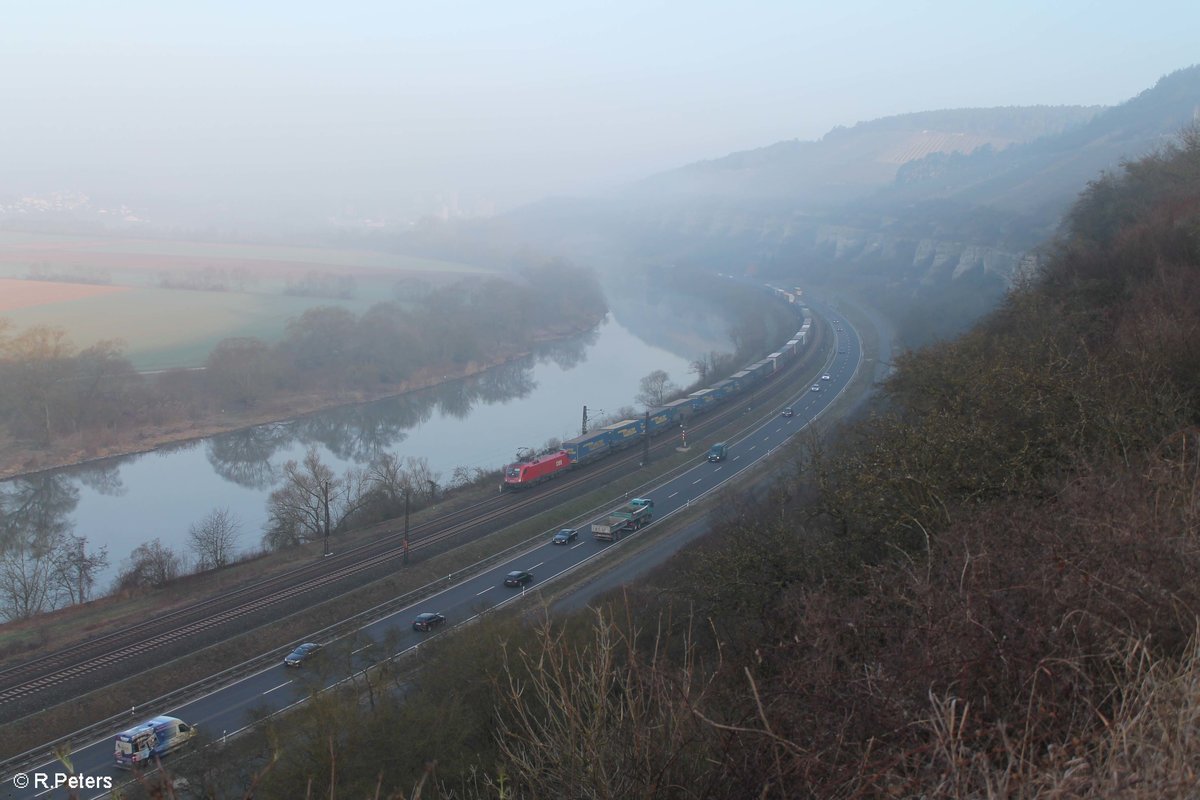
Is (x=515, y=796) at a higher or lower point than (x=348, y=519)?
higher

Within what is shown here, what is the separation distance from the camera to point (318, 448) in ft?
56.0

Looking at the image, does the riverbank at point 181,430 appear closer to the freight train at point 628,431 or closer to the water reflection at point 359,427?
the water reflection at point 359,427

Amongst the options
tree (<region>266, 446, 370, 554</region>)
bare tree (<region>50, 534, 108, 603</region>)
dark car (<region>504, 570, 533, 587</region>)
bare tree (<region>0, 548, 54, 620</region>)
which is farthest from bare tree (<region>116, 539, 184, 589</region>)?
dark car (<region>504, 570, 533, 587</region>)

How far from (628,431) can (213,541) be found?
723 centimetres

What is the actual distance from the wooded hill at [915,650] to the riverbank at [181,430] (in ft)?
45.3

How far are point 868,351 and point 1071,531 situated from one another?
22237 millimetres

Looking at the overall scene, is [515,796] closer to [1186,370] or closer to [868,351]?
[1186,370]

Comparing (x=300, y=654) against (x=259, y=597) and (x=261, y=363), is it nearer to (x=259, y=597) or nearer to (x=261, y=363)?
(x=259, y=597)

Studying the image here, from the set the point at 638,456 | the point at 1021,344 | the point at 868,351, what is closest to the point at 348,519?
the point at 638,456

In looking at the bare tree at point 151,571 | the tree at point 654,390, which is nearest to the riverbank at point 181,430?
the tree at point 654,390

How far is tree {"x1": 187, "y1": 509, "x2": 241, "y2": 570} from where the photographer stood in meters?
10.4

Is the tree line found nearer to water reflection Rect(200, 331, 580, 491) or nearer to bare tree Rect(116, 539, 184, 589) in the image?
water reflection Rect(200, 331, 580, 491)

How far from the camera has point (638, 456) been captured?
1455 cm

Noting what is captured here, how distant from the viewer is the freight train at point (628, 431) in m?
12.8
